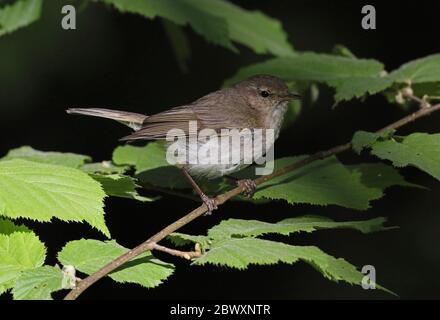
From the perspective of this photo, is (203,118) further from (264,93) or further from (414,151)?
(414,151)

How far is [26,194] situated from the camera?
201 centimetres

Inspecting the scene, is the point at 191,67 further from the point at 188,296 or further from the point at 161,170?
the point at 161,170

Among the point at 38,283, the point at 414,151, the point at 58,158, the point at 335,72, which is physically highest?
the point at 335,72

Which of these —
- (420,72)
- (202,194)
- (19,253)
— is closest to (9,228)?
(19,253)

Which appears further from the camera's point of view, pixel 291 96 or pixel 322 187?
pixel 291 96

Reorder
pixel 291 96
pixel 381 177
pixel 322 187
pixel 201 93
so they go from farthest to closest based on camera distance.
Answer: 1. pixel 201 93
2. pixel 291 96
3. pixel 381 177
4. pixel 322 187

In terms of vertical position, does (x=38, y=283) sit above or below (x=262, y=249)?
below

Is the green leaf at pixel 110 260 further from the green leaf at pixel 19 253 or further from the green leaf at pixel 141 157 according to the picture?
the green leaf at pixel 141 157

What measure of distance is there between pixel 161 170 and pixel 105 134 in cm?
393

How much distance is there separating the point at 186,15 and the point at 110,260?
83.2 inches

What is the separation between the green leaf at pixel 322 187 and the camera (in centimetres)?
256

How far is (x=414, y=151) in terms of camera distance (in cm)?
243

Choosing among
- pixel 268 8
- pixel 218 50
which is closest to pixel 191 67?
pixel 218 50

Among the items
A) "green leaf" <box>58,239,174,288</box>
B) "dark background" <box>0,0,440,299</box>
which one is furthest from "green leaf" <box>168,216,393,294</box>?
"dark background" <box>0,0,440,299</box>
